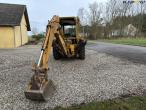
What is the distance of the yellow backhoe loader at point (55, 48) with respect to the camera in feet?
22.9

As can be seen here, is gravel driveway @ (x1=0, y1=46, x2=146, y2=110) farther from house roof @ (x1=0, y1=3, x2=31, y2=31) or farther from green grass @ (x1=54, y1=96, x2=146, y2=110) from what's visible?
house roof @ (x1=0, y1=3, x2=31, y2=31)

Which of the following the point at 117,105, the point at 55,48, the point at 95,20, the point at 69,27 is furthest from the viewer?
the point at 95,20

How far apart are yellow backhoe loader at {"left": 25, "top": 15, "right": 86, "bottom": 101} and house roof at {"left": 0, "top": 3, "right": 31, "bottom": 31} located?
15.3 m

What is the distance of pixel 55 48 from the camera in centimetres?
1523

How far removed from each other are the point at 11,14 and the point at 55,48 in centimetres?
1820

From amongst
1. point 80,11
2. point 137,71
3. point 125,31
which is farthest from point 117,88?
point 80,11

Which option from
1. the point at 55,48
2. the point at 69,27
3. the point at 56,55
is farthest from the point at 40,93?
the point at 69,27

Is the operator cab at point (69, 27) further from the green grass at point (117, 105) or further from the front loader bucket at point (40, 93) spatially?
the green grass at point (117, 105)

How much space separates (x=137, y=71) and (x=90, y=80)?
280 cm

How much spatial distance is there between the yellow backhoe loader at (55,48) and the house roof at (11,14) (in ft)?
50.3

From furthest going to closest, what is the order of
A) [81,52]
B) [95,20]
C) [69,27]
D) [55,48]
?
[95,20], [69,27], [81,52], [55,48]

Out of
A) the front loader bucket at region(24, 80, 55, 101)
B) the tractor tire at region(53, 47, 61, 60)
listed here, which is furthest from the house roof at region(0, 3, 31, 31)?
the front loader bucket at region(24, 80, 55, 101)

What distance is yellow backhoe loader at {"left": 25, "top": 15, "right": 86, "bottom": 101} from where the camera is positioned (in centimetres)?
698

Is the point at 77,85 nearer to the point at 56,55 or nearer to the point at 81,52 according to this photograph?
the point at 81,52
